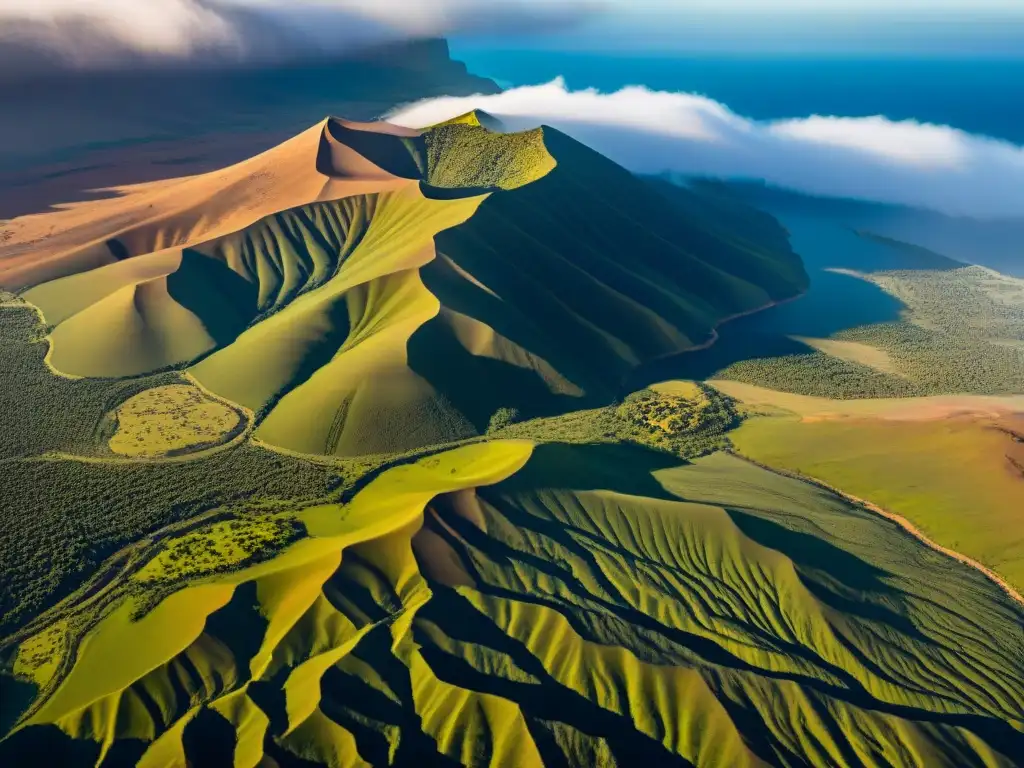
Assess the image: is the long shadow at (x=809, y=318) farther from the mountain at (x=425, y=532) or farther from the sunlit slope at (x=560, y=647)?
the sunlit slope at (x=560, y=647)

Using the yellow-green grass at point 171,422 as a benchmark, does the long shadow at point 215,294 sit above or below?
below

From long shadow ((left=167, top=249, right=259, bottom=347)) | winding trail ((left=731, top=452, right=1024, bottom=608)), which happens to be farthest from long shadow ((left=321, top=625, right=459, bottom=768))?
long shadow ((left=167, top=249, right=259, bottom=347))

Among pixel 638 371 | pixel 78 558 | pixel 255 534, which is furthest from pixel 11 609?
pixel 638 371

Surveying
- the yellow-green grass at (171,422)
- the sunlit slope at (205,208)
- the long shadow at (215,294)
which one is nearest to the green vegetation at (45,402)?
the yellow-green grass at (171,422)

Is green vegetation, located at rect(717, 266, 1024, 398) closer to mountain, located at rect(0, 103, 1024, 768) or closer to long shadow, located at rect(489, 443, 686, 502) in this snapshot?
mountain, located at rect(0, 103, 1024, 768)

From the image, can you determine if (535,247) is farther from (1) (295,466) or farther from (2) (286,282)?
(1) (295,466)

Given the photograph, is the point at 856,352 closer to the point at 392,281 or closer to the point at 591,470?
the point at 591,470
